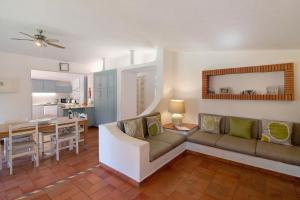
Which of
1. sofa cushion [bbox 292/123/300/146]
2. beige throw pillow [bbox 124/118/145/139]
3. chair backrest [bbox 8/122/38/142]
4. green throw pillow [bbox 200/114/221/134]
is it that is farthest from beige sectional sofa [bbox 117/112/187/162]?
sofa cushion [bbox 292/123/300/146]

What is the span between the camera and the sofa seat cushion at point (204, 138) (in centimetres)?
289

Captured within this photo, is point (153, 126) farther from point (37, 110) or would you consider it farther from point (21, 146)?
point (37, 110)

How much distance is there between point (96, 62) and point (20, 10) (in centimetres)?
369

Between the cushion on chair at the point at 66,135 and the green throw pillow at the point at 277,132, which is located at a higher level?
the green throw pillow at the point at 277,132

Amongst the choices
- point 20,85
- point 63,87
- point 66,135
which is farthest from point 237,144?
point 63,87

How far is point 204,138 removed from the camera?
3027 mm

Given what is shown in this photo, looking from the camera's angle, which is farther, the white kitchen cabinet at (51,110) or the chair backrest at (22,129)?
the white kitchen cabinet at (51,110)

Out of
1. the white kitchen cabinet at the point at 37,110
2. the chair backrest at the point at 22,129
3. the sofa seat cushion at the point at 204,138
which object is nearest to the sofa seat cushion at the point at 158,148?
the sofa seat cushion at the point at 204,138

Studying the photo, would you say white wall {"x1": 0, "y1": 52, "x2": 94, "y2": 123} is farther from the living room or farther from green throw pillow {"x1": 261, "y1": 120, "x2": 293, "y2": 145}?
green throw pillow {"x1": 261, "y1": 120, "x2": 293, "y2": 145}

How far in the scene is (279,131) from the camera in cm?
263

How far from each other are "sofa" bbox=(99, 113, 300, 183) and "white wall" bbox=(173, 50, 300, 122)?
272 millimetres

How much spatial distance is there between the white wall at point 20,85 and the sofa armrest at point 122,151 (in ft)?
10.4

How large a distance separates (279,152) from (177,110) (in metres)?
1.92

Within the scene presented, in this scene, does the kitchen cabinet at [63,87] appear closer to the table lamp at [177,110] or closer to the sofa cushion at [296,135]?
the table lamp at [177,110]
